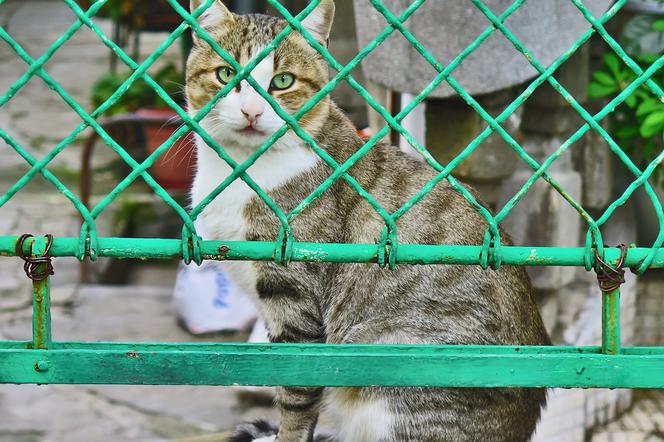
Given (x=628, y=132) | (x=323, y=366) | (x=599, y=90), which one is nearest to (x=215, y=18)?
(x=323, y=366)

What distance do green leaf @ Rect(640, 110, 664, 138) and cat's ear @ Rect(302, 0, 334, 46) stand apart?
1474mm

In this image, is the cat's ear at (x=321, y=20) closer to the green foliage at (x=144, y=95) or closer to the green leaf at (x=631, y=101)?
the green leaf at (x=631, y=101)

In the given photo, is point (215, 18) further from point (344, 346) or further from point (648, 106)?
point (648, 106)

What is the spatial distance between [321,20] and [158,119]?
8.93 feet

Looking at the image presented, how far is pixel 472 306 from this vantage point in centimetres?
247

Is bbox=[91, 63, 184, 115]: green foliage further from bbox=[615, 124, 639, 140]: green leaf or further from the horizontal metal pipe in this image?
the horizontal metal pipe

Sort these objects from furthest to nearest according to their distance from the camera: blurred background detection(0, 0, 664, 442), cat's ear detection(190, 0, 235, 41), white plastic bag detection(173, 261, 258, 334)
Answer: white plastic bag detection(173, 261, 258, 334) → blurred background detection(0, 0, 664, 442) → cat's ear detection(190, 0, 235, 41)

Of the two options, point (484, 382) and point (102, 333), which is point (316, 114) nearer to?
point (484, 382)

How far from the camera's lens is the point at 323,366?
1749mm

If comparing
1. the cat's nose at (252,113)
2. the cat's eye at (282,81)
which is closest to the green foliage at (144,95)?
the cat's eye at (282,81)

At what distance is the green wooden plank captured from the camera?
1715 millimetres

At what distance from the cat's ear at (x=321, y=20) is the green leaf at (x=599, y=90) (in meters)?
1.45

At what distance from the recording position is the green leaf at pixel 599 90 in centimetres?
346

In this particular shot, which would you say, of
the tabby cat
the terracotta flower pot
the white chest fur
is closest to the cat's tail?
the tabby cat
